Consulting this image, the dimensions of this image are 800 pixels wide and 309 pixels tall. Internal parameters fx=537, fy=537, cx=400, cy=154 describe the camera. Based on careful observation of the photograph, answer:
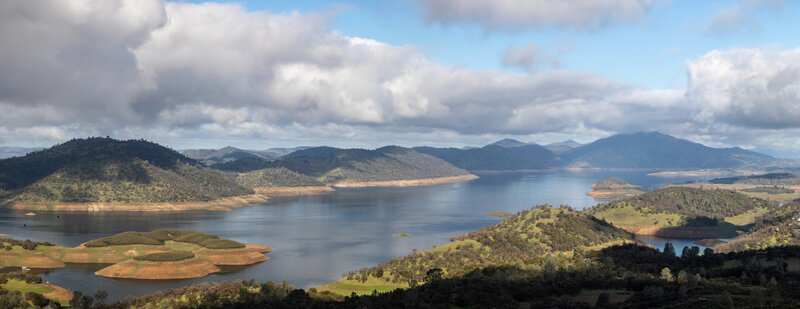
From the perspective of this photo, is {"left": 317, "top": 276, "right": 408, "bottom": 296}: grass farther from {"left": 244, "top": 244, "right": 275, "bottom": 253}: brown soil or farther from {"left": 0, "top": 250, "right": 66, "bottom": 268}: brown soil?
{"left": 0, "top": 250, "right": 66, "bottom": 268}: brown soil

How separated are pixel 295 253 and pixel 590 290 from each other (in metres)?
106

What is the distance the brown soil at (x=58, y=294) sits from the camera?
102831mm

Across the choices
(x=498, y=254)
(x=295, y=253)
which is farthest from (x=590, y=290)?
(x=295, y=253)

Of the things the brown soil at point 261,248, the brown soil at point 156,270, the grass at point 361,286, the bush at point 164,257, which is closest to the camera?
the grass at point 361,286

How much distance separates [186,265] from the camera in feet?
452

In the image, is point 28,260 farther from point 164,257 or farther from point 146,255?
point 164,257

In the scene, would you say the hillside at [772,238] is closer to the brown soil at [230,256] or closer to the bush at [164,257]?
the brown soil at [230,256]

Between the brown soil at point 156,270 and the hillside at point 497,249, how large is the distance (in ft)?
133

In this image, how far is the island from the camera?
131750 millimetres

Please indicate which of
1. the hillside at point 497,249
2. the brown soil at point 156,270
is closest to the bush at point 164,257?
the brown soil at point 156,270

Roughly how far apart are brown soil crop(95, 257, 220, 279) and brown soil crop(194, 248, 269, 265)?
941 centimetres

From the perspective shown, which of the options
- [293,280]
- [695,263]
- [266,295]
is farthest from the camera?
[293,280]

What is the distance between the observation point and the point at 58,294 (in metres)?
105

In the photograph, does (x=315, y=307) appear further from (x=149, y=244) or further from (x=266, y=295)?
(x=149, y=244)
